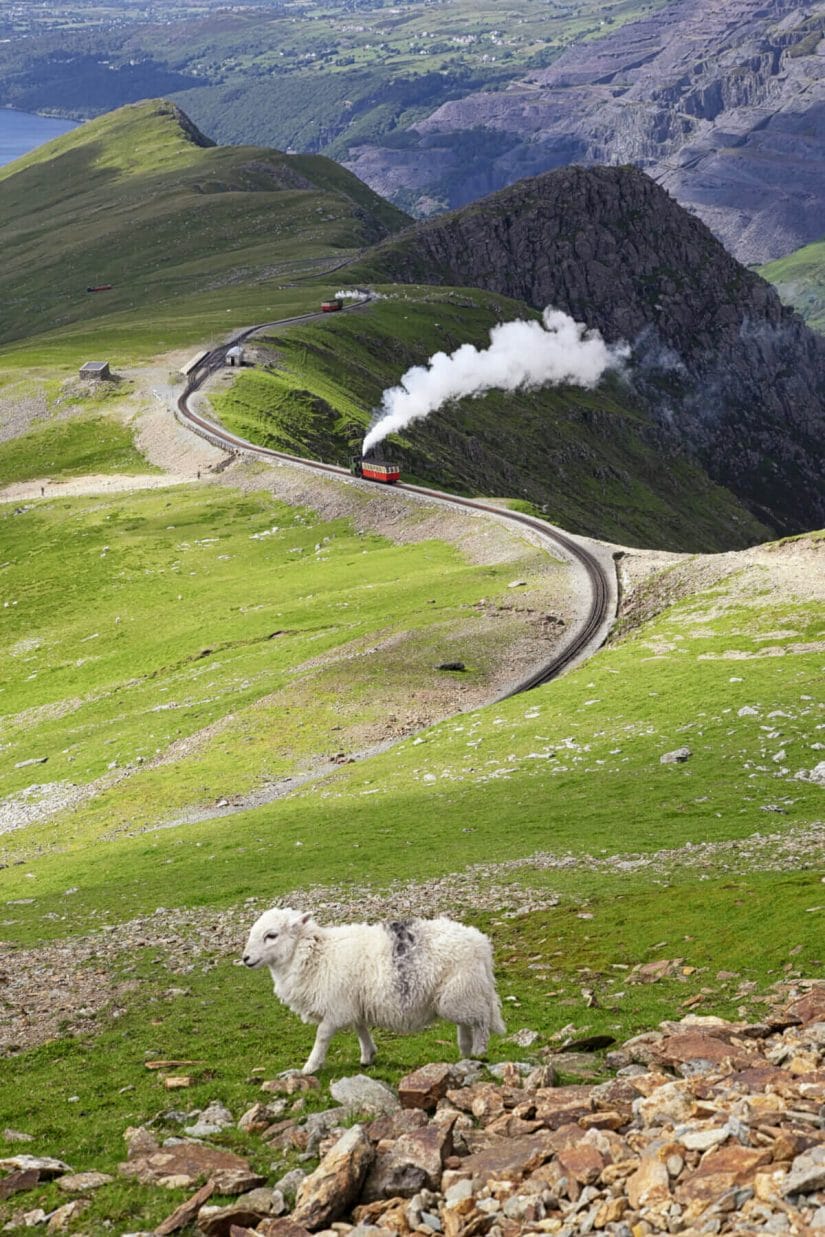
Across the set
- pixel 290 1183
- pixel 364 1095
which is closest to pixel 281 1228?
pixel 290 1183

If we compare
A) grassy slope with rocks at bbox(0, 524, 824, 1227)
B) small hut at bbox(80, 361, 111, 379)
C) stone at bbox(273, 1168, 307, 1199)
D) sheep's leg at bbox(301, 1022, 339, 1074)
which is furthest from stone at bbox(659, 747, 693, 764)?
small hut at bbox(80, 361, 111, 379)

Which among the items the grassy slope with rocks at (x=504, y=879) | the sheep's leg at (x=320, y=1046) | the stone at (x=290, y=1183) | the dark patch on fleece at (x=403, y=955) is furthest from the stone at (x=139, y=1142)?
the dark patch on fleece at (x=403, y=955)

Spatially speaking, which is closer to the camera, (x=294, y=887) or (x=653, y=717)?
(x=294, y=887)

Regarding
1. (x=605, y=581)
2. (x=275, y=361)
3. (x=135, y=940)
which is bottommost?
(x=605, y=581)

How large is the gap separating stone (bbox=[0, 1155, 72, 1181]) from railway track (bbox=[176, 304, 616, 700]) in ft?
174

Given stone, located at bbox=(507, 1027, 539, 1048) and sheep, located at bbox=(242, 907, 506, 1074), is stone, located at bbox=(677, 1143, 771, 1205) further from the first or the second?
stone, located at bbox=(507, 1027, 539, 1048)

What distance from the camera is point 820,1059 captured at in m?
19.3

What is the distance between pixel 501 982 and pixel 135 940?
12727 mm

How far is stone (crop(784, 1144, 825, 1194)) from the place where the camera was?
14125 mm

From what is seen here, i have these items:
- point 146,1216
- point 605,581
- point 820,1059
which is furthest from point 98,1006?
point 605,581

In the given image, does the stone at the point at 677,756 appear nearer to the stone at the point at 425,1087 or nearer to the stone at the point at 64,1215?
the stone at the point at 425,1087

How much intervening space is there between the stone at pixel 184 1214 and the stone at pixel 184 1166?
538 mm

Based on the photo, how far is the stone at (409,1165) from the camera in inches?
672

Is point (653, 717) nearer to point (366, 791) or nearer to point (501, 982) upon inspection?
point (366, 791)
